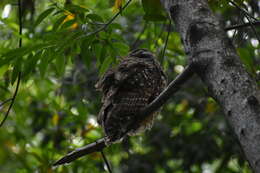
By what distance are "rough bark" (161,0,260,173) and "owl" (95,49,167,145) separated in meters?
0.86

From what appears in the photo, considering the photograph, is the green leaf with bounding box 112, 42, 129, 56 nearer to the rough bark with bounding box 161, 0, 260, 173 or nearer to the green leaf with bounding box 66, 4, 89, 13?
the green leaf with bounding box 66, 4, 89, 13

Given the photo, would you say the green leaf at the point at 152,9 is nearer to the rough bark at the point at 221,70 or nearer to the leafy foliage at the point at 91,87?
the leafy foliage at the point at 91,87

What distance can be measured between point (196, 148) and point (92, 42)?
3.38 m

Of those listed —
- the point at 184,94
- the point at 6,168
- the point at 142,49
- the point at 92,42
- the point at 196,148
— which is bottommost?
the point at 196,148

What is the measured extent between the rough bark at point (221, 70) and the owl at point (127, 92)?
865 mm

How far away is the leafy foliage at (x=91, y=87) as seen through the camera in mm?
2271

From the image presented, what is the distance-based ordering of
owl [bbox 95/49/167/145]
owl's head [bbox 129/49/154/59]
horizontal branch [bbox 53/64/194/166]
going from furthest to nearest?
owl's head [bbox 129/49/154/59] < owl [bbox 95/49/167/145] < horizontal branch [bbox 53/64/194/166]

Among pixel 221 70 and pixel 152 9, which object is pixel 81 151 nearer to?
pixel 152 9

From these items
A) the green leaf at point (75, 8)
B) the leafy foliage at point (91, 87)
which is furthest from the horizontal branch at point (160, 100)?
the green leaf at point (75, 8)

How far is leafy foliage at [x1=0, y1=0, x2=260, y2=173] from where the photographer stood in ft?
7.45

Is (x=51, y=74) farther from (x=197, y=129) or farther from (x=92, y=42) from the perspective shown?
(x=92, y=42)

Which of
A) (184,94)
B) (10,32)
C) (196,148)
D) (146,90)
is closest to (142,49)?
(146,90)

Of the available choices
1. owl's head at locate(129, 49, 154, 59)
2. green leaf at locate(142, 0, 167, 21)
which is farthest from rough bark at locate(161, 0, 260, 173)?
owl's head at locate(129, 49, 154, 59)

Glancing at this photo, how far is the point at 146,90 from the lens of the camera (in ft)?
8.71
